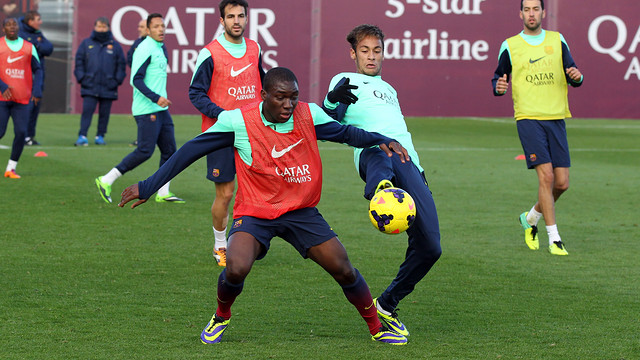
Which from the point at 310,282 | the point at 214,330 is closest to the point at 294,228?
the point at 214,330

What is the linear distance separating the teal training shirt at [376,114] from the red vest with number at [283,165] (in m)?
0.55

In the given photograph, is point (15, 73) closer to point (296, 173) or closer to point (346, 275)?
point (296, 173)

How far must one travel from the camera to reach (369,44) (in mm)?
6371

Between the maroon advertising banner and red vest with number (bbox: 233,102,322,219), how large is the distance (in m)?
22.0

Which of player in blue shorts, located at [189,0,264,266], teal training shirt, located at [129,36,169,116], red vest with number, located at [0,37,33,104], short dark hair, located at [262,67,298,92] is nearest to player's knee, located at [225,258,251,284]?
short dark hair, located at [262,67,298,92]

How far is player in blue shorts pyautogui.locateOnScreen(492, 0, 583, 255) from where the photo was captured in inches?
357

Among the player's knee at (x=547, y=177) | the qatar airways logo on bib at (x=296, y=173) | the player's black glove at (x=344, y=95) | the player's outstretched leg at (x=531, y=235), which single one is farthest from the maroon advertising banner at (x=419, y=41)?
the qatar airways logo on bib at (x=296, y=173)

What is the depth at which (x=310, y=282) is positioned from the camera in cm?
741

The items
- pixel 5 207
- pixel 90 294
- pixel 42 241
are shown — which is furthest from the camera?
pixel 5 207

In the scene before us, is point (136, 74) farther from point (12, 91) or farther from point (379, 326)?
point (379, 326)

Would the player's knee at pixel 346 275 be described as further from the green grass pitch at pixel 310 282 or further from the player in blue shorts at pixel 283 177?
the green grass pitch at pixel 310 282

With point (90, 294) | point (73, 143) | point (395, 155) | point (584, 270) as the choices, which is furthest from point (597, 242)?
point (73, 143)

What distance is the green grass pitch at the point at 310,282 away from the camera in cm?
566

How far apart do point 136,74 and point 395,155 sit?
20.7ft
